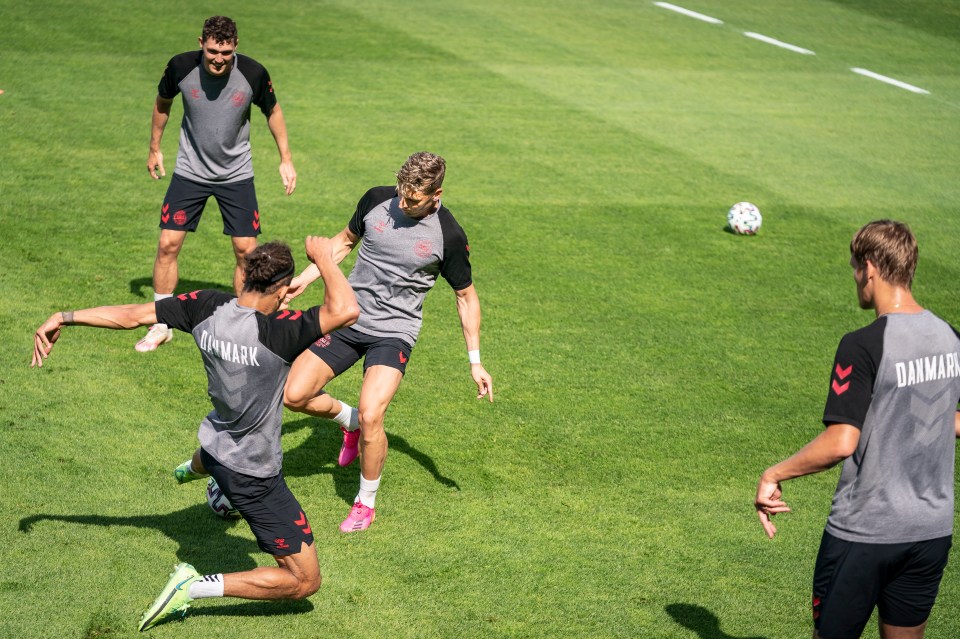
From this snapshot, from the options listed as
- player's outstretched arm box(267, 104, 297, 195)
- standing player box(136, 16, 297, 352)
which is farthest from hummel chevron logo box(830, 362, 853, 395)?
standing player box(136, 16, 297, 352)

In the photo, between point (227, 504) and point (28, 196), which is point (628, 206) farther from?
point (227, 504)

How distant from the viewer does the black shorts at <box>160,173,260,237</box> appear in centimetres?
1041

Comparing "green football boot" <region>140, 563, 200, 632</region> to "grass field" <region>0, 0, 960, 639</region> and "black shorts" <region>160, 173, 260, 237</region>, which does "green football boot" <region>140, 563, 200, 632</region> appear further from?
"black shorts" <region>160, 173, 260, 237</region>

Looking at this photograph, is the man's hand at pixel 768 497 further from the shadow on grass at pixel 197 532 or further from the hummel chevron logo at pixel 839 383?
the shadow on grass at pixel 197 532

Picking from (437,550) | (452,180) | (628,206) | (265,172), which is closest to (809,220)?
(628,206)

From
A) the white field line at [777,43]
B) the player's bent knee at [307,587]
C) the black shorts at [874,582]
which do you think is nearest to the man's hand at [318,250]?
the player's bent knee at [307,587]

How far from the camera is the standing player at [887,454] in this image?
4914 mm

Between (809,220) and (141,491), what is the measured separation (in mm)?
→ 10415

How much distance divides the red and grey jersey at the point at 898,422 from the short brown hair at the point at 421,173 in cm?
342

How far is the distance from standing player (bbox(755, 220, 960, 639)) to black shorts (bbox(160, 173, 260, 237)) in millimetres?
6809

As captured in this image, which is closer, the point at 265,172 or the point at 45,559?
the point at 45,559

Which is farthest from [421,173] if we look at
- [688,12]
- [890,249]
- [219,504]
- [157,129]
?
[688,12]

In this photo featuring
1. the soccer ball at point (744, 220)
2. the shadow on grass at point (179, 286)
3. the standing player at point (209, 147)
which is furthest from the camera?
the soccer ball at point (744, 220)

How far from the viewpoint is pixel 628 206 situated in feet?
49.2
